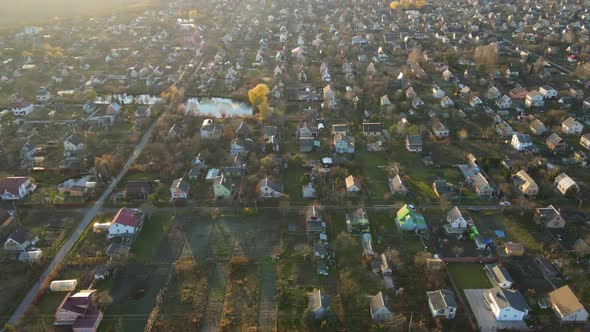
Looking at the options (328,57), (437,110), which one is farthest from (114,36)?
(437,110)

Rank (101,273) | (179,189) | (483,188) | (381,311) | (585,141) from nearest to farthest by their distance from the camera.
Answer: (381,311) → (101,273) → (483,188) → (179,189) → (585,141)

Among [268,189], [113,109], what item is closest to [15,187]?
[113,109]

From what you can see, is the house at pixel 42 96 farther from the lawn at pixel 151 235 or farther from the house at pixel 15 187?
the lawn at pixel 151 235

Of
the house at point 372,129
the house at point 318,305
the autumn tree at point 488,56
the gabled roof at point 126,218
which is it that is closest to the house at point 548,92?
the autumn tree at point 488,56

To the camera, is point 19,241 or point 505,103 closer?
point 19,241

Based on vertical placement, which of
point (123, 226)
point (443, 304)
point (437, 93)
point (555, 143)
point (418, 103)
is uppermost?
point (443, 304)

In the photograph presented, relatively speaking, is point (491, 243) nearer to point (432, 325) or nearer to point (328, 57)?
point (432, 325)

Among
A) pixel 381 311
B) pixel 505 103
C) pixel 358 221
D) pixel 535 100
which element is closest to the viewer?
pixel 381 311

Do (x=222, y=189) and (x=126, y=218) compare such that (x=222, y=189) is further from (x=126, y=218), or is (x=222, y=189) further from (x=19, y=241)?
(x=19, y=241)
